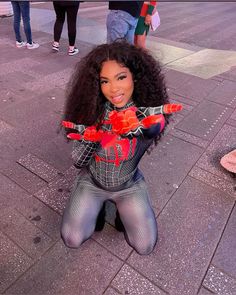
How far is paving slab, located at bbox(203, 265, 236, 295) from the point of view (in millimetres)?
1892

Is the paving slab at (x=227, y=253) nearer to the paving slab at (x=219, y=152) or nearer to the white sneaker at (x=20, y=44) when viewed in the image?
the paving slab at (x=219, y=152)

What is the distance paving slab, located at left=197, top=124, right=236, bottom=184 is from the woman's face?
1.54m

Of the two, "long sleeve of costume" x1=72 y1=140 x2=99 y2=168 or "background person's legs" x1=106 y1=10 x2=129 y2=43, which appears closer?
"long sleeve of costume" x1=72 y1=140 x2=99 y2=168

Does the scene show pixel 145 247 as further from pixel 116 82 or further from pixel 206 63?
pixel 206 63

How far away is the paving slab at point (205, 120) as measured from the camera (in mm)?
3541

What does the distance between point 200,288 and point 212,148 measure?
1738mm

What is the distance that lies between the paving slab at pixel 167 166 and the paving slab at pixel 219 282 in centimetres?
65

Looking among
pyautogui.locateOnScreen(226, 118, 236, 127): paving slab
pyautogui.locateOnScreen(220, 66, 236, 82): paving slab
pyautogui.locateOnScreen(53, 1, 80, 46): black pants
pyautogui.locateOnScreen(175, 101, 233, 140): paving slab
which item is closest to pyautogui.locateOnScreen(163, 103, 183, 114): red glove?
pyautogui.locateOnScreen(175, 101, 233, 140): paving slab

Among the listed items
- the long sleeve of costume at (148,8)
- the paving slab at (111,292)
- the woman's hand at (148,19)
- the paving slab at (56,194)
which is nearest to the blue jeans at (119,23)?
the long sleeve of costume at (148,8)

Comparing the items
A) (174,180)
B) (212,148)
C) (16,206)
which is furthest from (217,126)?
(16,206)

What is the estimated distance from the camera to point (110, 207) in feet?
7.98

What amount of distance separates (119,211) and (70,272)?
1.71 ft

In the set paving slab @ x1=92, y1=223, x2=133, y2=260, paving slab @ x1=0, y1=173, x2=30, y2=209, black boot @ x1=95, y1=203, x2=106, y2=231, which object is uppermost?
black boot @ x1=95, y1=203, x2=106, y2=231

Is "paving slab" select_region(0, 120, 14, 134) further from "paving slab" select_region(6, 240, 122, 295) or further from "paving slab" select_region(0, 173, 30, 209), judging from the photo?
"paving slab" select_region(6, 240, 122, 295)
